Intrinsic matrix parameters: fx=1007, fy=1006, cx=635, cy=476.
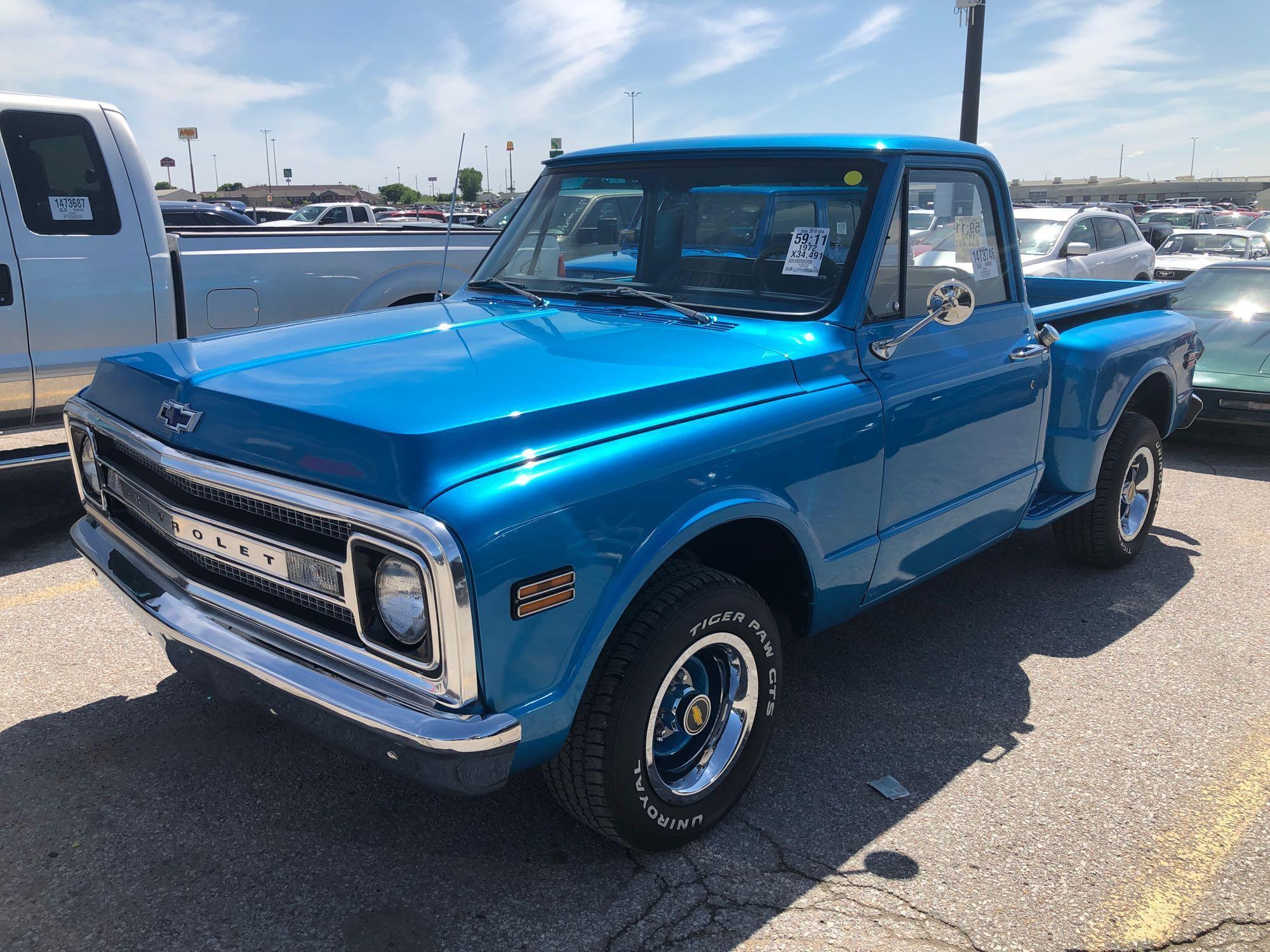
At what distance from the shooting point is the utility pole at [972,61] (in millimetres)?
13352

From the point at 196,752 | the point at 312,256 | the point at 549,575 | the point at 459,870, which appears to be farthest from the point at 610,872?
the point at 312,256

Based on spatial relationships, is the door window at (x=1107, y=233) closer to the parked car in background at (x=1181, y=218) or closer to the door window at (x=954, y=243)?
the door window at (x=954, y=243)

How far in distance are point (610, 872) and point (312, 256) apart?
15.5 ft

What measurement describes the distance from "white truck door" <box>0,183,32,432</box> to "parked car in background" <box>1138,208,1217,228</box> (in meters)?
28.5

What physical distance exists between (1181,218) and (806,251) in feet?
95.4

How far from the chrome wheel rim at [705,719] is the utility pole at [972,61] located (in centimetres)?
1264

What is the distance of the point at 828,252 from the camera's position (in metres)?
3.31

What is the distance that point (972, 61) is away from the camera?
1358cm

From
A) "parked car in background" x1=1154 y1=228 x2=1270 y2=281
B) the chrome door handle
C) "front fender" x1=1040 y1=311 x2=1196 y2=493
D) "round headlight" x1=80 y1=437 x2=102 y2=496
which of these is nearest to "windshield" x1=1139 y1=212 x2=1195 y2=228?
"parked car in background" x1=1154 y1=228 x2=1270 y2=281

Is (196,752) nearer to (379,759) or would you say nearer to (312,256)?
(379,759)

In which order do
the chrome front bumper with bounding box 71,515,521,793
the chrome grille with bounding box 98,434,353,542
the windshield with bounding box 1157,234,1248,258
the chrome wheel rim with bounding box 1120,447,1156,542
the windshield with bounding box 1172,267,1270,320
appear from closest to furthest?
1. the chrome front bumper with bounding box 71,515,521,793
2. the chrome grille with bounding box 98,434,353,542
3. the chrome wheel rim with bounding box 1120,447,1156,542
4. the windshield with bounding box 1172,267,1270,320
5. the windshield with bounding box 1157,234,1248,258

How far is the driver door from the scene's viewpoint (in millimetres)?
3305

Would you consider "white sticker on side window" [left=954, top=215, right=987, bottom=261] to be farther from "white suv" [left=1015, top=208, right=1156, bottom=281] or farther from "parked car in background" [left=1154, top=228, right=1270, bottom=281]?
"parked car in background" [left=1154, top=228, right=1270, bottom=281]

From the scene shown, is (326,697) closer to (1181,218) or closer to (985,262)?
(985,262)
